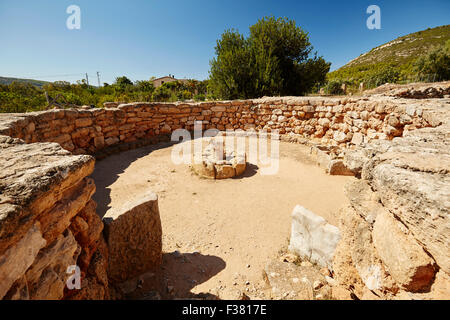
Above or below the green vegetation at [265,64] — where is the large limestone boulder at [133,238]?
below

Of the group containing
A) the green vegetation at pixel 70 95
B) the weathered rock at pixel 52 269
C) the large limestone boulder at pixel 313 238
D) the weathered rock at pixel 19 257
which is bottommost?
the large limestone boulder at pixel 313 238

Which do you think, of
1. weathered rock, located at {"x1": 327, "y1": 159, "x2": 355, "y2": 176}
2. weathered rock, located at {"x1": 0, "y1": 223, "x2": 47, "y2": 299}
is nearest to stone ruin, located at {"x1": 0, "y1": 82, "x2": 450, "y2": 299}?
weathered rock, located at {"x1": 0, "y1": 223, "x2": 47, "y2": 299}

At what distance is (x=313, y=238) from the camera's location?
2.45m

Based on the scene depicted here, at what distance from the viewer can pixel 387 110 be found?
5.03 meters

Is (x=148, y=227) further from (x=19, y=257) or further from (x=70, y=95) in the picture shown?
(x=70, y=95)

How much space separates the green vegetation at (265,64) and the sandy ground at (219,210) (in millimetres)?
6803

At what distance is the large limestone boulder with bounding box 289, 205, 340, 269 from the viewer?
2.29 meters

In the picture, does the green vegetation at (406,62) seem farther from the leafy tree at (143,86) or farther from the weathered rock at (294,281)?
the leafy tree at (143,86)

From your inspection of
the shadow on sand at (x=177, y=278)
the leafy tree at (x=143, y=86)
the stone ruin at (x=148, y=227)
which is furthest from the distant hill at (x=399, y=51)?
the shadow on sand at (x=177, y=278)

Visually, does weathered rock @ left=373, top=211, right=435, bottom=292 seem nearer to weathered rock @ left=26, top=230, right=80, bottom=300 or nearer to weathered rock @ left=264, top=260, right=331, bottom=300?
weathered rock @ left=264, top=260, right=331, bottom=300

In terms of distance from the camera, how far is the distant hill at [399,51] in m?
35.4

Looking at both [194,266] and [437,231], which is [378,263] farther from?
[194,266]
